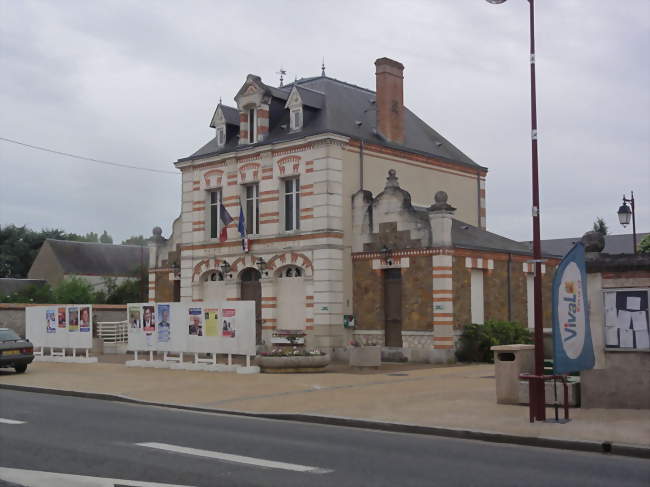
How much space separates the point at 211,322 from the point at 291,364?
301 cm

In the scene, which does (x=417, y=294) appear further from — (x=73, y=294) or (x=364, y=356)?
(x=73, y=294)

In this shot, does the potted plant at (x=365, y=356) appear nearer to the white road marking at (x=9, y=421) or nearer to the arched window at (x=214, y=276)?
the arched window at (x=214, y=276)

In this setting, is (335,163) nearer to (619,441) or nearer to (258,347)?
(258,347)

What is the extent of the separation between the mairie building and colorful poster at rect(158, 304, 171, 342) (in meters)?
4.98

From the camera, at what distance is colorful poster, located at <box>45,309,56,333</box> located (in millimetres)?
29580

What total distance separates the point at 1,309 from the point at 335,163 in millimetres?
18656

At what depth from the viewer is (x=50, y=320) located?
29781mm

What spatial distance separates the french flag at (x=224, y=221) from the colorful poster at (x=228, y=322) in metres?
6.97

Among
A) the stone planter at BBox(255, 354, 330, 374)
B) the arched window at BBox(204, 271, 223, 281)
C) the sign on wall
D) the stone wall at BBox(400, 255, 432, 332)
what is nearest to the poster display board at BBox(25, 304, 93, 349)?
the arched window at BBox(204, 271, 223, 281)

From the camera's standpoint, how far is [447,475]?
8.74 m

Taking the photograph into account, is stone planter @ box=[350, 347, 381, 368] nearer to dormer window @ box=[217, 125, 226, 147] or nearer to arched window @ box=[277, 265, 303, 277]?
arched window @ box=[277, 265, 303, 277]

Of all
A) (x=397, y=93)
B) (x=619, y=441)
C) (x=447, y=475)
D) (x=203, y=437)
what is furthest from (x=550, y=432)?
(x=397, y=93)

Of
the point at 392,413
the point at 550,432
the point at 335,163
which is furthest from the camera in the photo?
the point at 335,163

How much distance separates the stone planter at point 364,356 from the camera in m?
23.2
